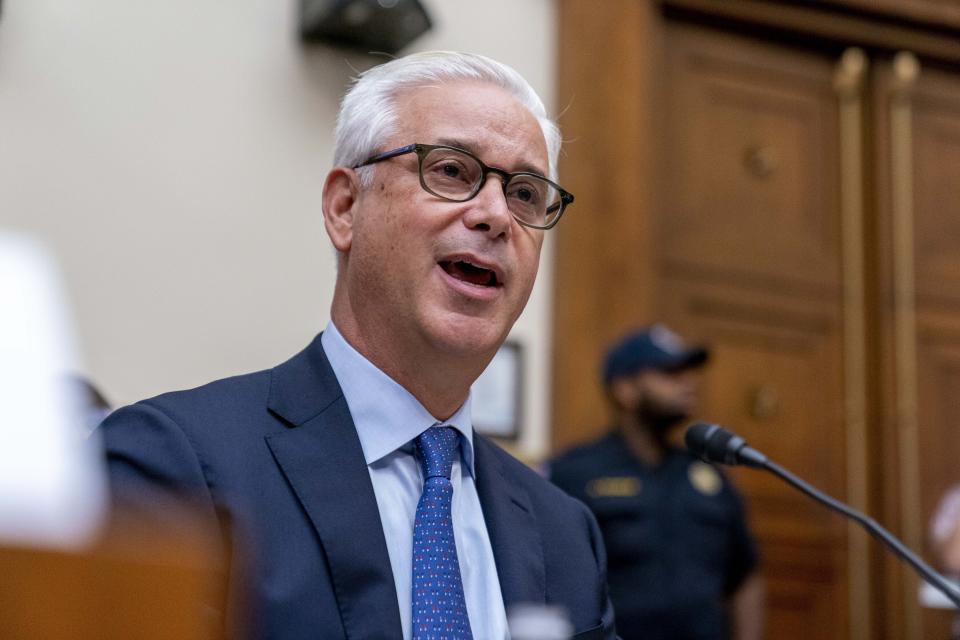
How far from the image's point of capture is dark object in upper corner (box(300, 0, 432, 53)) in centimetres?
365

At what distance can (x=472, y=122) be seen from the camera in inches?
73.0

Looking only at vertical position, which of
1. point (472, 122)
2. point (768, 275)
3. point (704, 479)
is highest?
point (472, 122)

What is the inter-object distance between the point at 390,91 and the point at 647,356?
79.5 inches

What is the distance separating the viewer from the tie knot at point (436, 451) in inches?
67.6

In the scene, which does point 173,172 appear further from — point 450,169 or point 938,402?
point 938,402

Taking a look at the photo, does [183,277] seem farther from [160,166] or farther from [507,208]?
[507,208]

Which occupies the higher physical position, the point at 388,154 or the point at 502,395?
the point at 388,154

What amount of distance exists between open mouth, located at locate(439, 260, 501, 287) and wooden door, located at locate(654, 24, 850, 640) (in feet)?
8.39

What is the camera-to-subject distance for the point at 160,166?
3508 mm

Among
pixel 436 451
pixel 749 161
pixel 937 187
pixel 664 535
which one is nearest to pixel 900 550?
pixel 436 451

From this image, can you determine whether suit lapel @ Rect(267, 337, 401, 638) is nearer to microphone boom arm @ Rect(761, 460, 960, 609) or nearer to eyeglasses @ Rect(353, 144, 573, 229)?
eyeglasses @ Rect(353, 144, 573, 229)

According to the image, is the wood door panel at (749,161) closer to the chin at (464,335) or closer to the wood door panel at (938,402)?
the wood door panel at (938,402)

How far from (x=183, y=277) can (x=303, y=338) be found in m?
0.35

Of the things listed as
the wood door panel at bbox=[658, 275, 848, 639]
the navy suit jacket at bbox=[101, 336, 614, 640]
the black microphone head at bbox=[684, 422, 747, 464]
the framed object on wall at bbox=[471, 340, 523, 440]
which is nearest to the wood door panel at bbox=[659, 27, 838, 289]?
the wood door panel at bbox=[658, 275, 848, 639]
